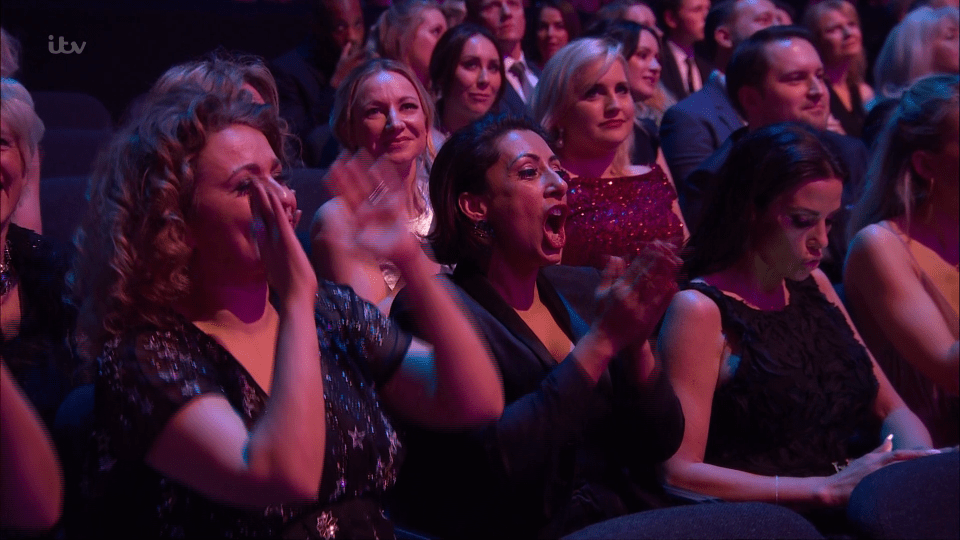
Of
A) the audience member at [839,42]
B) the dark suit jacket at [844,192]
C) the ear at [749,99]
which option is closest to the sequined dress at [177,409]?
the dark suit jacket at [844,192]

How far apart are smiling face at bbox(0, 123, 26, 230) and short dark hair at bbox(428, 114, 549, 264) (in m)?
0.52

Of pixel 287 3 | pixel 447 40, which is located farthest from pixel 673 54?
pixel 287 3

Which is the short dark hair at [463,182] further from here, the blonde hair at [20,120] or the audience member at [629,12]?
the audience member at [629,12]

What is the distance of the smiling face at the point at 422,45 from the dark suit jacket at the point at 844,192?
74cm

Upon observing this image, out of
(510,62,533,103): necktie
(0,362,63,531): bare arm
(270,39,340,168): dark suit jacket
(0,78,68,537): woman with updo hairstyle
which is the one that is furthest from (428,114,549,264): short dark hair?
(510,62,533,103): necktie

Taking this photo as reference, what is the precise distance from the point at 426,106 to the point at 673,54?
1559 millimetres

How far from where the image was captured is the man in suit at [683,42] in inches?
126

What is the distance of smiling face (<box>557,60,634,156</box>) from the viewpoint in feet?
6.28

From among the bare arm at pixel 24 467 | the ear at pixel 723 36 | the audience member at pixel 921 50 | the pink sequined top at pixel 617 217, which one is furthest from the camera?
the ear at pixel 723 36

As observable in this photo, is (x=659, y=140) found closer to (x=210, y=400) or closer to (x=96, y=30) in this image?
(x=96, y=30)

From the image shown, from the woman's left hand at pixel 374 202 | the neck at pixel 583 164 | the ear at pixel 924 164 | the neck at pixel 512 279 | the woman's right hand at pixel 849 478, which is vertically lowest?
the woman's right hand at pixel 849 478

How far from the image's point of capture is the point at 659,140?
8.28ft

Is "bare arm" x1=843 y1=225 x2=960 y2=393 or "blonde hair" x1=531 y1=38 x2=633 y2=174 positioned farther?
"blonde hair" x1=531 y1=38 x2=633 y2=174

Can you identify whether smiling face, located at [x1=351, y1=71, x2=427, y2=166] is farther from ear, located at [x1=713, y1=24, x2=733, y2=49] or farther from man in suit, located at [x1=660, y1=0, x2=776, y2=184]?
ear, located at [x1=713, y1=24, x2=733, y2=49]
